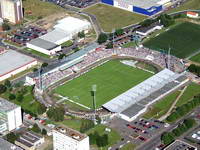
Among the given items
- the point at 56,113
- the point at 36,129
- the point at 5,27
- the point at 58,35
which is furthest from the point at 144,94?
the point at 5,27

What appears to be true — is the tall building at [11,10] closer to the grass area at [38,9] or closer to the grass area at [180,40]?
the grass area at [38,9]

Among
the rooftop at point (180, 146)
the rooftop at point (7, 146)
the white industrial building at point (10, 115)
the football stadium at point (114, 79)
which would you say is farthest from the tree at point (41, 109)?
the rooftop at point (180, 146)

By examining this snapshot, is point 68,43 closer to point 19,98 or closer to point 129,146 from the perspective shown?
point 19,98

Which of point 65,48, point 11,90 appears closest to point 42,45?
point 65,48

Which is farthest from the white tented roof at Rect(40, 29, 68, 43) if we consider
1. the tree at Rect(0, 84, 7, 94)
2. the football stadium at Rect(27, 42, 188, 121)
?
the tree at Rect(0, 84, 7, 94)

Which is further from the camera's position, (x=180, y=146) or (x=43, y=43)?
(x=43, y=43)

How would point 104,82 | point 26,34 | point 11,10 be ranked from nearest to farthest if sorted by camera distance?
point 104,82, point 26,34, point 11,10

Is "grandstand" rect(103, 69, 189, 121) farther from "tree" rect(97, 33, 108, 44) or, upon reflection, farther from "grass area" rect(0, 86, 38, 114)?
"tree" rect(97, 33, 108, 44)
